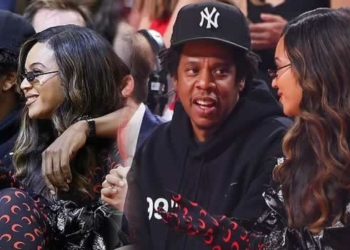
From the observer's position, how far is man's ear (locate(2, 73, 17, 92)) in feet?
5.18

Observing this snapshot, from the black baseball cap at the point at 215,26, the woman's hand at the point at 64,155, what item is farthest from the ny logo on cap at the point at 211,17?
the woman's hand at the point at 64,155

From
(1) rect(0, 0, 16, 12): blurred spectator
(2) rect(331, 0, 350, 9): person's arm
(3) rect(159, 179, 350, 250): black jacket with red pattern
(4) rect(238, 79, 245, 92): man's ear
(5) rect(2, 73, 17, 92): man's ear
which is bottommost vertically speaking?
(3) rect(159, 179, 350, 250): black jacket with red pattern

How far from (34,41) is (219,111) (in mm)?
476

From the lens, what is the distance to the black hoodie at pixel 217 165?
3.81 ft

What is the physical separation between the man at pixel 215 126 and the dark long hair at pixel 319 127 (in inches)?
1.7

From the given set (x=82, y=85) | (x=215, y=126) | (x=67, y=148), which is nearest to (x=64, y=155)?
(x=67, y=148)

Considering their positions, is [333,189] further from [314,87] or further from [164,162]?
[164,162]

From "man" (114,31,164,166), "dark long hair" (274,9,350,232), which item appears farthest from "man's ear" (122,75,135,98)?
"dark long hair" (274,9,350,232)

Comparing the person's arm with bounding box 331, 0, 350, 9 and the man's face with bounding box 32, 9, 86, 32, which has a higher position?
the person's arm with bounding box 331, 0, 350, 9

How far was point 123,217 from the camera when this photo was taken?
130 centimetres

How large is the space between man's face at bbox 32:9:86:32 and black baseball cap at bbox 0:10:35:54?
46 millimetres

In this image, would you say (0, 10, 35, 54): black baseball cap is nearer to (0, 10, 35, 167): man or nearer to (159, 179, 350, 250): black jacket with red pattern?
(0, 10, 35, 167): man

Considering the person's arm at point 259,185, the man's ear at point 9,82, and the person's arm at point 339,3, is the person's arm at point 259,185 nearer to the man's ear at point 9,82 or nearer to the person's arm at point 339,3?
the person's arm at point 339,3

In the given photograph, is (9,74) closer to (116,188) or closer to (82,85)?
(82,85)
